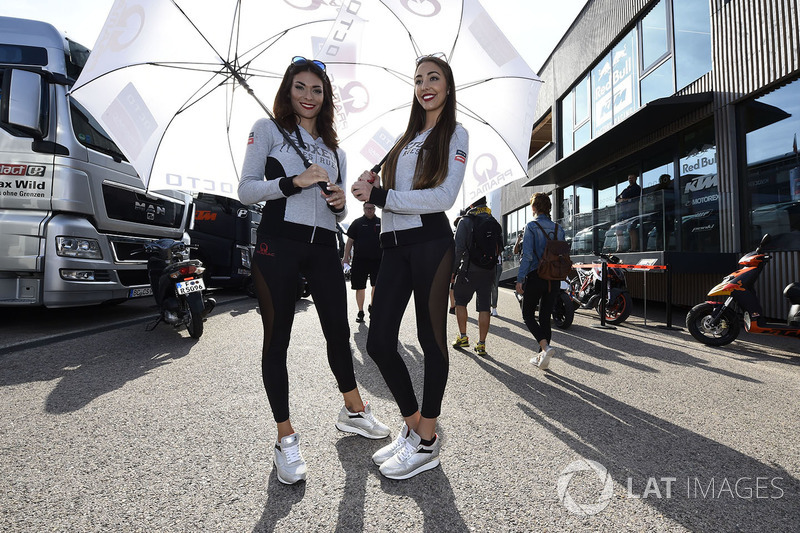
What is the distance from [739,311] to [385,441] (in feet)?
17.0

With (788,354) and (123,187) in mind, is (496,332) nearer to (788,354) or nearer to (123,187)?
(788,354)

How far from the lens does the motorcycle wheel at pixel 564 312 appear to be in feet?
20.8

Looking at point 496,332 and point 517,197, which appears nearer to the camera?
point 496,332

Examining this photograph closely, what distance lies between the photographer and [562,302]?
641 cm

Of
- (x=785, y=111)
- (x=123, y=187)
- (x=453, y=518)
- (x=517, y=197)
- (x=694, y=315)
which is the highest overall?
(x=517, y=197)

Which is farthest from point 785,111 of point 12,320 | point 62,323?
point 12,320

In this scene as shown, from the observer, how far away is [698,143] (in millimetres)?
8688

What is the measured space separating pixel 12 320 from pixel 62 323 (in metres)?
0.80

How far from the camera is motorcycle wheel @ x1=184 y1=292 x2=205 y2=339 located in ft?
16.4

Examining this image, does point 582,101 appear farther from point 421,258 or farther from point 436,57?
point 421,258

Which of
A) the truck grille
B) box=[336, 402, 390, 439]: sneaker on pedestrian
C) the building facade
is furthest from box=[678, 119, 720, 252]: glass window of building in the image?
the truck grille

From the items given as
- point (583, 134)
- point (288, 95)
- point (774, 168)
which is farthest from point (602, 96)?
point (288, 95)

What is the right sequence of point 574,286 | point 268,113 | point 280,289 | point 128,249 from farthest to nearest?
1. point 574,286
2. point 128,249
3. point 268,113
4. point 280,289

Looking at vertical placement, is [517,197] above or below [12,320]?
above
